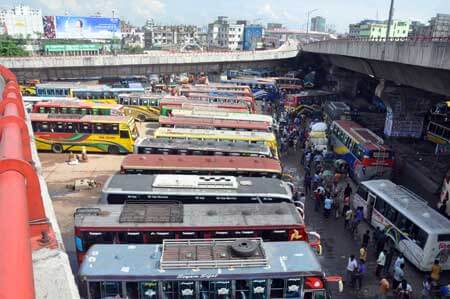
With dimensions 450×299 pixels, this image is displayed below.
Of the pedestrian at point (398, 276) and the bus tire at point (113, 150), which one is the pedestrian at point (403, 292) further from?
the bus tire at point (113, 150)

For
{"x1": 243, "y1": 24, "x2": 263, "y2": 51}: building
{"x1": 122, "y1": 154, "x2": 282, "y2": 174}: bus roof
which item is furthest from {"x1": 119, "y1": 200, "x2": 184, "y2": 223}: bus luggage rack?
{"x1": 243, "y1": 24, "x2": 263, "y2": 51}: building

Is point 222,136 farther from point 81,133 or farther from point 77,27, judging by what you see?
point 77,27

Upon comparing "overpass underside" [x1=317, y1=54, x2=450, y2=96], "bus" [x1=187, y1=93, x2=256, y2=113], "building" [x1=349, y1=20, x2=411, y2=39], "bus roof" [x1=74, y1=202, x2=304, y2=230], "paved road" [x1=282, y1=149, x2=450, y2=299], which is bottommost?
"paved road" [x1=282, y1=149, x2=450, y2=299]

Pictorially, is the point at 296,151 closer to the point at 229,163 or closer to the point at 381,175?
the point at 381,175

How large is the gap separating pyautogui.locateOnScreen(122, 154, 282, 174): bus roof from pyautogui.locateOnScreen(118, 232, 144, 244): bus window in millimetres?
6227

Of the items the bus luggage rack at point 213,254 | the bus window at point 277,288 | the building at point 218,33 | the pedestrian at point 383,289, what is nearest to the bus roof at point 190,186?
the bus luggage rack at point 213,254

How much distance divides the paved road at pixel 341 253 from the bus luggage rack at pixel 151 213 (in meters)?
6.20

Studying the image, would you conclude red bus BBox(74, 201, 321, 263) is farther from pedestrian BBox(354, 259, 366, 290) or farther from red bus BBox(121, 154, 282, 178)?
red bus BBox(121, 154, 282, 178)

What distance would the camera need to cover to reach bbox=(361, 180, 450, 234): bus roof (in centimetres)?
1396

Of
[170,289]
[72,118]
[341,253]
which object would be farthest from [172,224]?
[72,118]

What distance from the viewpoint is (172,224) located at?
12305mm

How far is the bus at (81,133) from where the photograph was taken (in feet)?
86.3

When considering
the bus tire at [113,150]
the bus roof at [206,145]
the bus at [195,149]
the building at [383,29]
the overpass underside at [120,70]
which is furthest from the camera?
the building at [383,29]

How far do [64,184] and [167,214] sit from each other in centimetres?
1185
